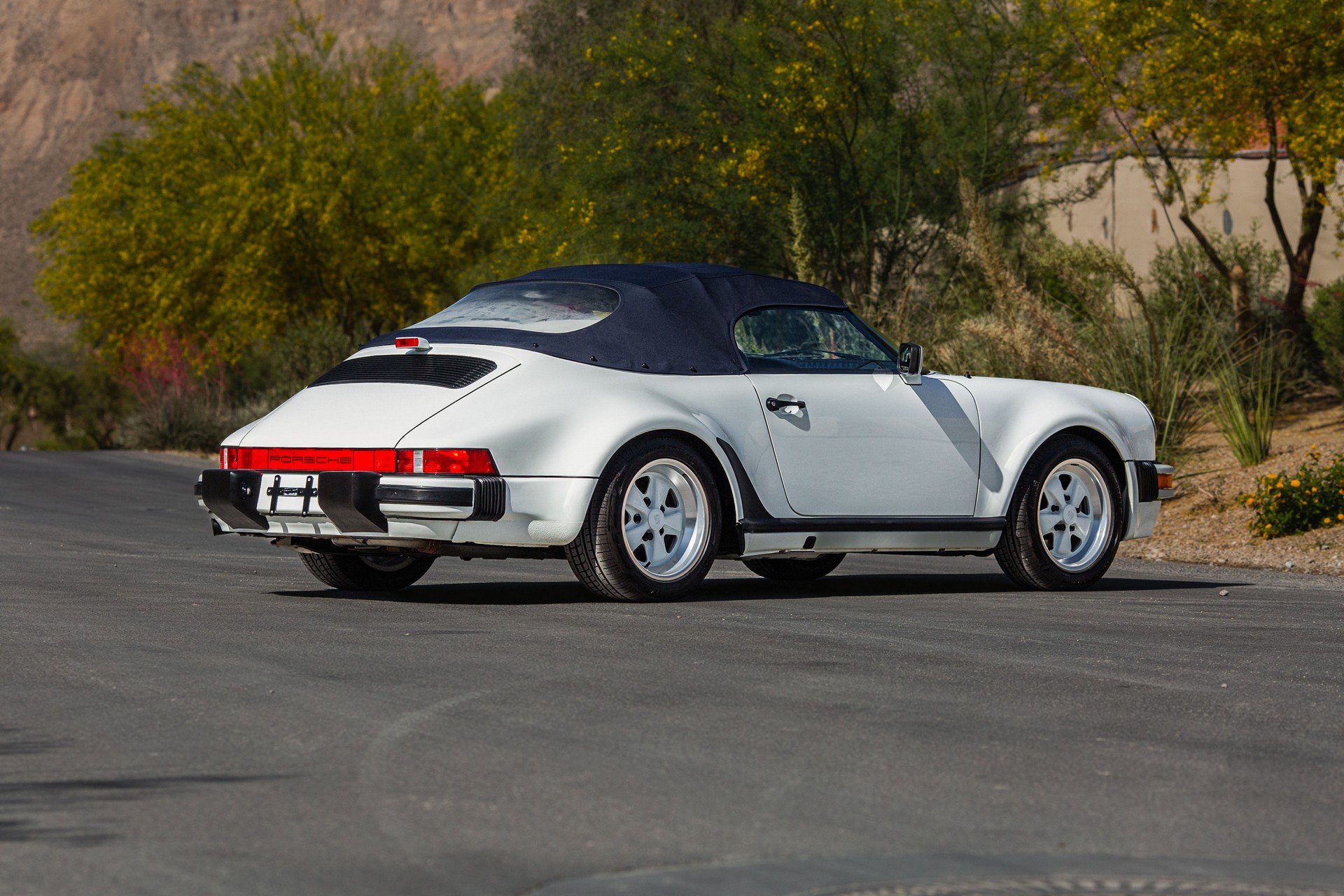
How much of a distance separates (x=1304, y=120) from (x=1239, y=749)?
18.7m

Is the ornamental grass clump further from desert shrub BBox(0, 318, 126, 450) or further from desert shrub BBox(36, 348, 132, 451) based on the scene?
desert shrub BBox(0, 318, 126, 450)

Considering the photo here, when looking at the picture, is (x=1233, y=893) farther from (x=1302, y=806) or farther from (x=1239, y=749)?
(x=1239, y=749)

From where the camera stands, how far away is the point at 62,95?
113125 millimetres

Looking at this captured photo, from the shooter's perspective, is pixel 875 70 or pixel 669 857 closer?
pixel 669 857

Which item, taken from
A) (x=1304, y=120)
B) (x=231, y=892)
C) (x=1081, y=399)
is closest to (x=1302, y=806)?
(x=231, y=892)

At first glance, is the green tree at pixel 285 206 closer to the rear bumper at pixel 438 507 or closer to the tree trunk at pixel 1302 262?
the tree trunk at pixel 1302 262

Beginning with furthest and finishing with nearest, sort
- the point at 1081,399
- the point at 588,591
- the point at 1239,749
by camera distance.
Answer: the point at 1081,399 < the point at 588,591 < the point at 1239,749

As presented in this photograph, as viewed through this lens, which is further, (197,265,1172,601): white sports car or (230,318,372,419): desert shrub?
(230,318,372,419): desert shrub

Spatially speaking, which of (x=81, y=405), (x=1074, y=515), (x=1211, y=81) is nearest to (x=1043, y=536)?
(x=1074, y=515)

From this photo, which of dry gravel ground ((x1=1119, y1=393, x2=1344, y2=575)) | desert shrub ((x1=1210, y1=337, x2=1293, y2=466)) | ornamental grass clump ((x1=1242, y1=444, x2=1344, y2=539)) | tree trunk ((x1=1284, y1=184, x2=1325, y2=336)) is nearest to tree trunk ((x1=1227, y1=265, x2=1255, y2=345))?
tree trunk ((x1=1284, y1=184, x2=1325, y2=336))

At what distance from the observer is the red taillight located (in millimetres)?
8781

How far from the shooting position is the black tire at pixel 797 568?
11.4 metres

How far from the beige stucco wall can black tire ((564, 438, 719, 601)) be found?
28.7 metres

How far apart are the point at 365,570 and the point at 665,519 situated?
1.86 m
